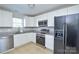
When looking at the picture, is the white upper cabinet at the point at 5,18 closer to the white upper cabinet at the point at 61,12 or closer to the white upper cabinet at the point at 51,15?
the white upper cabinet at the point at 51,15

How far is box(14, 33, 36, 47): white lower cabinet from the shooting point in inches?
131

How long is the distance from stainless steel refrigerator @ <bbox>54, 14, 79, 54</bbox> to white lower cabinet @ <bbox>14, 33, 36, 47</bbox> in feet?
5.60

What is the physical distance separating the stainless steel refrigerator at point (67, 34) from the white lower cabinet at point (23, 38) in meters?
1.71

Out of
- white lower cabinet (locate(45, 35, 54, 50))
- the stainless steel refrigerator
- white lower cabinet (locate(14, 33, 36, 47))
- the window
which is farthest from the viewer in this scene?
the window

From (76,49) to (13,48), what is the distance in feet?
7.68

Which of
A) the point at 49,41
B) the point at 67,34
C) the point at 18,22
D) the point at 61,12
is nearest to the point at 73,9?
the point at 61,12

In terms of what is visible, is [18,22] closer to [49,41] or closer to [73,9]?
[49,41]

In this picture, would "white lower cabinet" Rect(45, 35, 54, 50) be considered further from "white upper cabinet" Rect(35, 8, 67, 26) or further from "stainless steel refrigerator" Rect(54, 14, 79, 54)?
"white upper cabinet" Rect(35, 8, 67, 26)

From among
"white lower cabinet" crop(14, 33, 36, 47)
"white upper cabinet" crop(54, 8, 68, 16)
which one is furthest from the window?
"white upper cabinet" crop(54, 8, 68, 16)

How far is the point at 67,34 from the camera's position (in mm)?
2215

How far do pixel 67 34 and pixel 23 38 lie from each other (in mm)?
2232

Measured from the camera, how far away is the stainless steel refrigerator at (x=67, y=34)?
6.85ft
